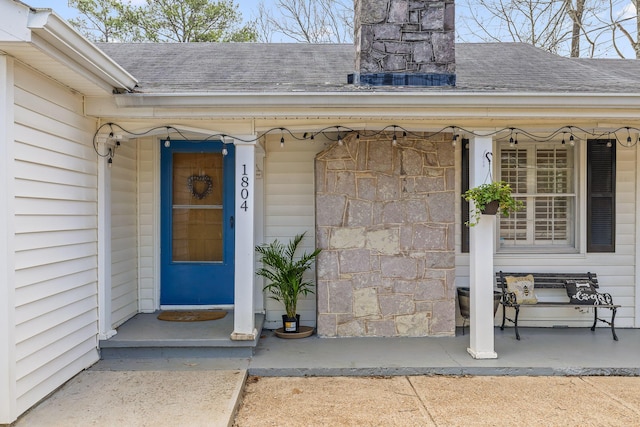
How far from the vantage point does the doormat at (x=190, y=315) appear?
5371 millimetres

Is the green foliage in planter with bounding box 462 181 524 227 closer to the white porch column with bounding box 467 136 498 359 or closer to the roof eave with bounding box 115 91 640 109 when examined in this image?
the white porch column with bounding box 467 136 498 359

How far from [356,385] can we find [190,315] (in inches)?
90.4

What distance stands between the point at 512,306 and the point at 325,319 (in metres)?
2.00

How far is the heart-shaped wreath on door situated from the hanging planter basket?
3153mm

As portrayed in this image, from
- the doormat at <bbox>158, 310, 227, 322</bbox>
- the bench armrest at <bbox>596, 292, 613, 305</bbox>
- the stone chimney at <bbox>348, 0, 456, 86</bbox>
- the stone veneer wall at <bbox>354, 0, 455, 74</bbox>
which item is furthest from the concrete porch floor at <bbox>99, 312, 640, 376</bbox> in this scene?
the stone veneer wall at <bbox>354, 0, 455, 74</bbox>

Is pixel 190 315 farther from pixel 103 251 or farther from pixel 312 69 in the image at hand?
pixel 312 69

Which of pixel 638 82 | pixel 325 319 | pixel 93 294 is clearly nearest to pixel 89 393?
pixel 93 294

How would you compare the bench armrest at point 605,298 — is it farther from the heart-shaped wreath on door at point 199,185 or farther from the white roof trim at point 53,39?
the white roof trim at point 53,39

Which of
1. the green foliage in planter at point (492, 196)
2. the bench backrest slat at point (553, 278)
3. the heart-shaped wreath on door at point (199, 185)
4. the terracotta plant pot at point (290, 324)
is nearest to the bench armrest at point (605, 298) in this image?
the bench backrest slat at point (553, 278)

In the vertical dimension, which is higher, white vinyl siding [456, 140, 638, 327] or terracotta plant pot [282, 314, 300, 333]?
white vinyl siding [456, 140, 638, 327]

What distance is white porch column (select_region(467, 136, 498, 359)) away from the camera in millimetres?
4562

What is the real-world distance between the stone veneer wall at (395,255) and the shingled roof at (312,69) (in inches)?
36.4

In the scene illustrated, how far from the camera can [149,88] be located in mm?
4406

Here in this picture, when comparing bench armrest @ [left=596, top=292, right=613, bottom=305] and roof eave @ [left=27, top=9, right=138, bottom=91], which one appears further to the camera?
bench armrest @ [left=596, top=292, right=613, bottom=305]
